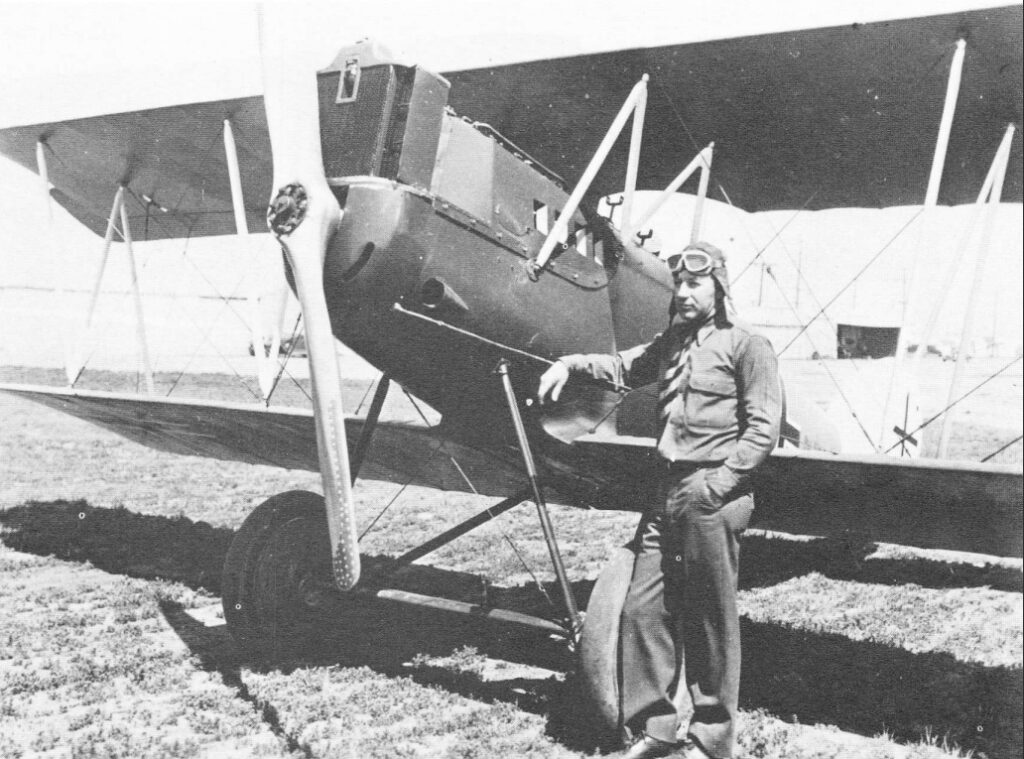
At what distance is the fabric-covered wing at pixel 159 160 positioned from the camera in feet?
21.7

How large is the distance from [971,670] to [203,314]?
118 ft

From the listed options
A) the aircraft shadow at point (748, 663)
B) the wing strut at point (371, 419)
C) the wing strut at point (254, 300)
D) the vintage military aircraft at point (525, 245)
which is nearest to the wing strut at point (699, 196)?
the vintage military aircraft at point (525, 245)

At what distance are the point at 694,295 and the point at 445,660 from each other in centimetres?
266

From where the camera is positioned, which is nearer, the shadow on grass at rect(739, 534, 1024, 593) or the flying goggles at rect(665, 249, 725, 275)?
the flying goggles at rect(665, 249, 725, 275)

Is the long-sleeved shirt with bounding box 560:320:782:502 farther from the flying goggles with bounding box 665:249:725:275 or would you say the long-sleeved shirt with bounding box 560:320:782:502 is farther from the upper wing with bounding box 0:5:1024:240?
the upper wing with bounding box 0:5:1024:240

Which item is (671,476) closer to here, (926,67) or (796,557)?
(926,67)

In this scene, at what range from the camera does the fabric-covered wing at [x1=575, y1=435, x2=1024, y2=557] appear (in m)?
3.70

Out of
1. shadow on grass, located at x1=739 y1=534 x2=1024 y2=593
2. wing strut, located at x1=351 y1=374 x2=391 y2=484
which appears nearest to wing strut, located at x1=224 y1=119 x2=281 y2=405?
wing strut, located at x1=351 y1=374 x2=391 y2=484

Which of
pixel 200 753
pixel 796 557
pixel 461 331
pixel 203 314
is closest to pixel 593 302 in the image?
pixel 461 331

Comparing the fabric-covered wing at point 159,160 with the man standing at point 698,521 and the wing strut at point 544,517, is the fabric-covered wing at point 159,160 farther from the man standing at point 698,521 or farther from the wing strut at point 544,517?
the man standing at point 698,521

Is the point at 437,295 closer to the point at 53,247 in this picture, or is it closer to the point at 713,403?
the point at 713,403

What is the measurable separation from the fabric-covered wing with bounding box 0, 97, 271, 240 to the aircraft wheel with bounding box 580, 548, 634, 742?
14.2 feet

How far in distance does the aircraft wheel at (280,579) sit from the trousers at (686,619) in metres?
2.19

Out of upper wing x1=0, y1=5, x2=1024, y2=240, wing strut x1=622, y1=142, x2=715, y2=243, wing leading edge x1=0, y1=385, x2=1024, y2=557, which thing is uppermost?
upper wing x1=0, y1=5, x2=1024, y2=240
